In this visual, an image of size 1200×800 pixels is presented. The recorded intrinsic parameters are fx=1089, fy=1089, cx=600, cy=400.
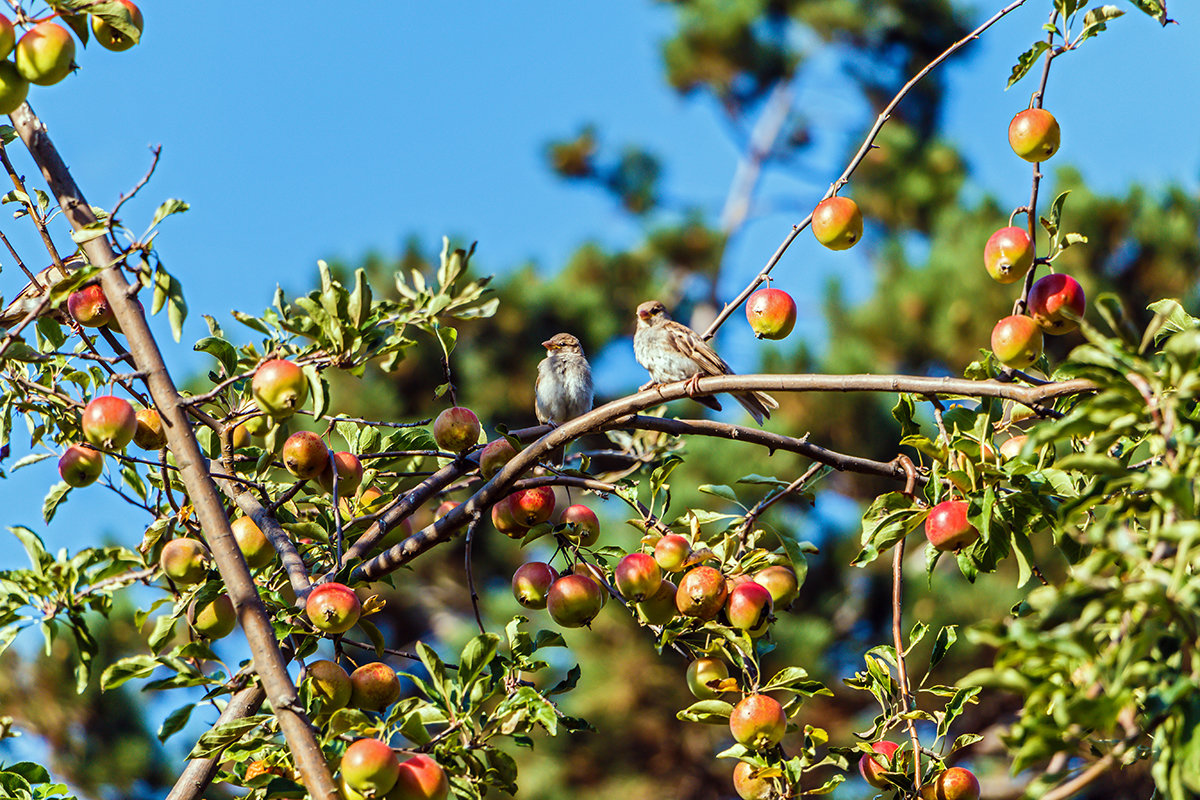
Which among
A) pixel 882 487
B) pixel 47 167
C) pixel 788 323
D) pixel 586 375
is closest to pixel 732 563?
pixel 788 323

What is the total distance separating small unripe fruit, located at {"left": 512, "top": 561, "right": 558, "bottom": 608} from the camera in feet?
7.82

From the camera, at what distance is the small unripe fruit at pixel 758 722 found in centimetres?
211

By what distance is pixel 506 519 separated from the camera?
2.42 metres

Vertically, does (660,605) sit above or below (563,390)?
below

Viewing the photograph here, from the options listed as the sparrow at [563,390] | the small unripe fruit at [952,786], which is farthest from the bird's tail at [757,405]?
the small unripe fruit at [952,786]

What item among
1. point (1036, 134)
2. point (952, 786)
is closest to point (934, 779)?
point (952, 786)

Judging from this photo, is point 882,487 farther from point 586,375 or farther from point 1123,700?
point 1123,700

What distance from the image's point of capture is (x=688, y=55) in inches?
746

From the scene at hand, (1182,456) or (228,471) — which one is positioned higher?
(228,471)

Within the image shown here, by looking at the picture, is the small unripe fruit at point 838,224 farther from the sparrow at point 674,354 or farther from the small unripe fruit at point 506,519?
the sparrow at point 674,354

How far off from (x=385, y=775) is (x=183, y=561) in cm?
85

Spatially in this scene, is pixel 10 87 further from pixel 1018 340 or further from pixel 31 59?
pixel 1018 340

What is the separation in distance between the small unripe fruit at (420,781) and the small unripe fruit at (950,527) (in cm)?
98

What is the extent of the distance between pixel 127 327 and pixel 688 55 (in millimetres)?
18239
